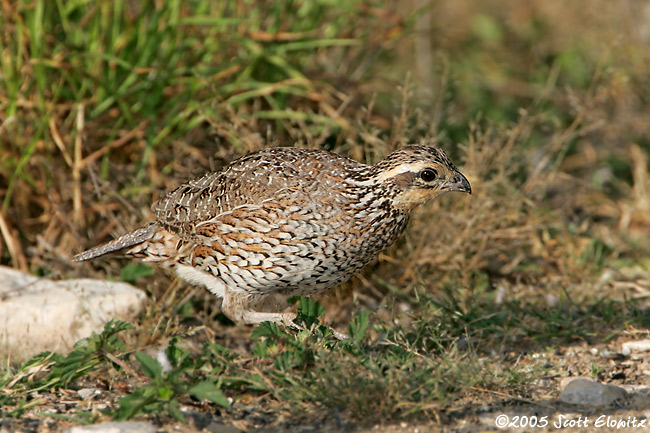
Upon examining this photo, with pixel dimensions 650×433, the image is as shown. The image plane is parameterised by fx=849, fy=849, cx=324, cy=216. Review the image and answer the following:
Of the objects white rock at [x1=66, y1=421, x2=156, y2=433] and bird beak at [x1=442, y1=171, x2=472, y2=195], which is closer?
white rock at [x1=66, y1=421, x2=156, y2=433]

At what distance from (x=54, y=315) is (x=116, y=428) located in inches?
59.7

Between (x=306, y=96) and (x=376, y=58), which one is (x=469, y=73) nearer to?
(x=376, y=58)

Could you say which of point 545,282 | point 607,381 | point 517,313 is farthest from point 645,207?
point 607,381

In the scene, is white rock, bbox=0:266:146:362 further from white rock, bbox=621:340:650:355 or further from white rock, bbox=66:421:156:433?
white rock, bbox=621:340:650:355

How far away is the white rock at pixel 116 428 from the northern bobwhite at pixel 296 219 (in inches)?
41.5

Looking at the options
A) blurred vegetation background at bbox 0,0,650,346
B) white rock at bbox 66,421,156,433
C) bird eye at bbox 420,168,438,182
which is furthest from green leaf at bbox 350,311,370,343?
white rock at bbox 66,421,156,433

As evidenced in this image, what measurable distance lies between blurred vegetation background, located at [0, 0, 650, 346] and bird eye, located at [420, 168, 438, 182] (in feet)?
2.79

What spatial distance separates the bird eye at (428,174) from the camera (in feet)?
14.4

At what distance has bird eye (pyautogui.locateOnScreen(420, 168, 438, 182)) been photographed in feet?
14.4

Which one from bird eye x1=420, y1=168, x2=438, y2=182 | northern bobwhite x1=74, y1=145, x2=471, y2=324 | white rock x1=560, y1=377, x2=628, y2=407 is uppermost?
bird eye x1=420, y1=168, x2=438, y2=182

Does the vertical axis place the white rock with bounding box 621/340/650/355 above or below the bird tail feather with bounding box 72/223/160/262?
below

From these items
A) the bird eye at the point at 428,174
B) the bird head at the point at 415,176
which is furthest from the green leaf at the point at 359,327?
the bird eye at the point at 428,174

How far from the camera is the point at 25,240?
19.1 ft

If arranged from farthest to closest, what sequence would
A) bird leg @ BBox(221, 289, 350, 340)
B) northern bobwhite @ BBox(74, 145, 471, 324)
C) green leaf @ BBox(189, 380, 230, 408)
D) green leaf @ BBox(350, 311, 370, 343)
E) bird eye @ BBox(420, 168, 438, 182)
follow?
bird leg @ BBox(221, 289, 350, 340)
bird eye @ BBox(420, 168, 438, 182)
northern bobwhite @ BBox(74, 145, 471, 324)
green leaf @ BBox(350, 311, 370, 343)
green leaf @ BBox(189, 380, 230, 408)
